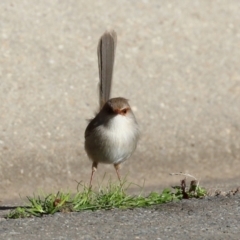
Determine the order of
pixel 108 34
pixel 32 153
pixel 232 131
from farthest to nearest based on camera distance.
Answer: pixel 232 131 → pixel 32 153 → pixel 108 34

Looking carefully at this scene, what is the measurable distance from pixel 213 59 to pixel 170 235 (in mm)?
7026

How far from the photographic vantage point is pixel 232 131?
1232 cm

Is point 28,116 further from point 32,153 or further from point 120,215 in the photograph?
point 120,215

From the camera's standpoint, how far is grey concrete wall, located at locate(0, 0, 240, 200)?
11414 millimetres

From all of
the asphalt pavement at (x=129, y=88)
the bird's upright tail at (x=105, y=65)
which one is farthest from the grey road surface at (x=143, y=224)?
the bird's upright tail at (x=105, y=65)

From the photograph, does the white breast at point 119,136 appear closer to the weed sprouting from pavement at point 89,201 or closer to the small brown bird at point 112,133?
the small brown bird at point 112,133

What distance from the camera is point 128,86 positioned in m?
12.9

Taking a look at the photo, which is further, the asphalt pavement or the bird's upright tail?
the asphalt pavement

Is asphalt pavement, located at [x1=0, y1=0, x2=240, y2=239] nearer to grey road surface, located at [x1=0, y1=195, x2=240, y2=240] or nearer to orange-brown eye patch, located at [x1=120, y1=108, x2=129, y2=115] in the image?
orange-brown eye patch, located at [x1=120, y1=108, x2=129, y2=115]

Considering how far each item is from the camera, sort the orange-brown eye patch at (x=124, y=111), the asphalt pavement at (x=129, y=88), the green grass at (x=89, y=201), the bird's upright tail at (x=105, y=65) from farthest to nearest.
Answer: the asphalt pavement at (x=129, y=88) → the bird's upright tail at (x=105, y=65) → the orange-brown eye patch at (x=124, y=111) → the green grass at (x=89, y=201)

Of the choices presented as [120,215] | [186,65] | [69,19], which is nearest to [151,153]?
[186,65]

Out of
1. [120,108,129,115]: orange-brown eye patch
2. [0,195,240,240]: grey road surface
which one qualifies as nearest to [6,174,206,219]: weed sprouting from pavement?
[0,195,240,240]: grey road surface

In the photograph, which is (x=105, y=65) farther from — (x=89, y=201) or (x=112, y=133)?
(x=89, y=201)

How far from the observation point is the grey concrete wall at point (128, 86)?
11.4 metres
